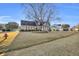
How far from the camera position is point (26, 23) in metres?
2.33

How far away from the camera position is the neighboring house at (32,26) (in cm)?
232

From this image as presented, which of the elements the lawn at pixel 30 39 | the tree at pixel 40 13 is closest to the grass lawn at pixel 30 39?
the lawn at pixel 30 39

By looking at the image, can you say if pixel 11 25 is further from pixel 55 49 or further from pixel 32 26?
pixel 55 49

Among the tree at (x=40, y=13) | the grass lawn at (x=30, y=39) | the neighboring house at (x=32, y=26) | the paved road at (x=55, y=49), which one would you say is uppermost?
the tree at (x=40, y=13)

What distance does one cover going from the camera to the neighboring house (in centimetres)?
232

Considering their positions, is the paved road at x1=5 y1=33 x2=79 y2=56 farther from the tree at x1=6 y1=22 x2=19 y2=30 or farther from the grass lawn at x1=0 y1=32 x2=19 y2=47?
the tree at x1=6 y1=22 x2=19 y2=30

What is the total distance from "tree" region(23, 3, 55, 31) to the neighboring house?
0.08 feet

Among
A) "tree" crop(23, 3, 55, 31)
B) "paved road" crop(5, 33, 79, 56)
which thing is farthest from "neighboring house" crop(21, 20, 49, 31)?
"paved road" crop(5, 33, 79, 56)

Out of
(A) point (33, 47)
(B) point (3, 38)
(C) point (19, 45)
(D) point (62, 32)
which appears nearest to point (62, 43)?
(D) point (62, 32)

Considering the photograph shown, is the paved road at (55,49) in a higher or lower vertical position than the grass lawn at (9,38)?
lower

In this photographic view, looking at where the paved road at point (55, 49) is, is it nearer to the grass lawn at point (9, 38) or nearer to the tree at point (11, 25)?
the grass lawn at point (9, 38)

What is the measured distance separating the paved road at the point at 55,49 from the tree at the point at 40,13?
235 millimetres

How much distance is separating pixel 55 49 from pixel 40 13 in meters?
0.41

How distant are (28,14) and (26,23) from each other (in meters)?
0.10
